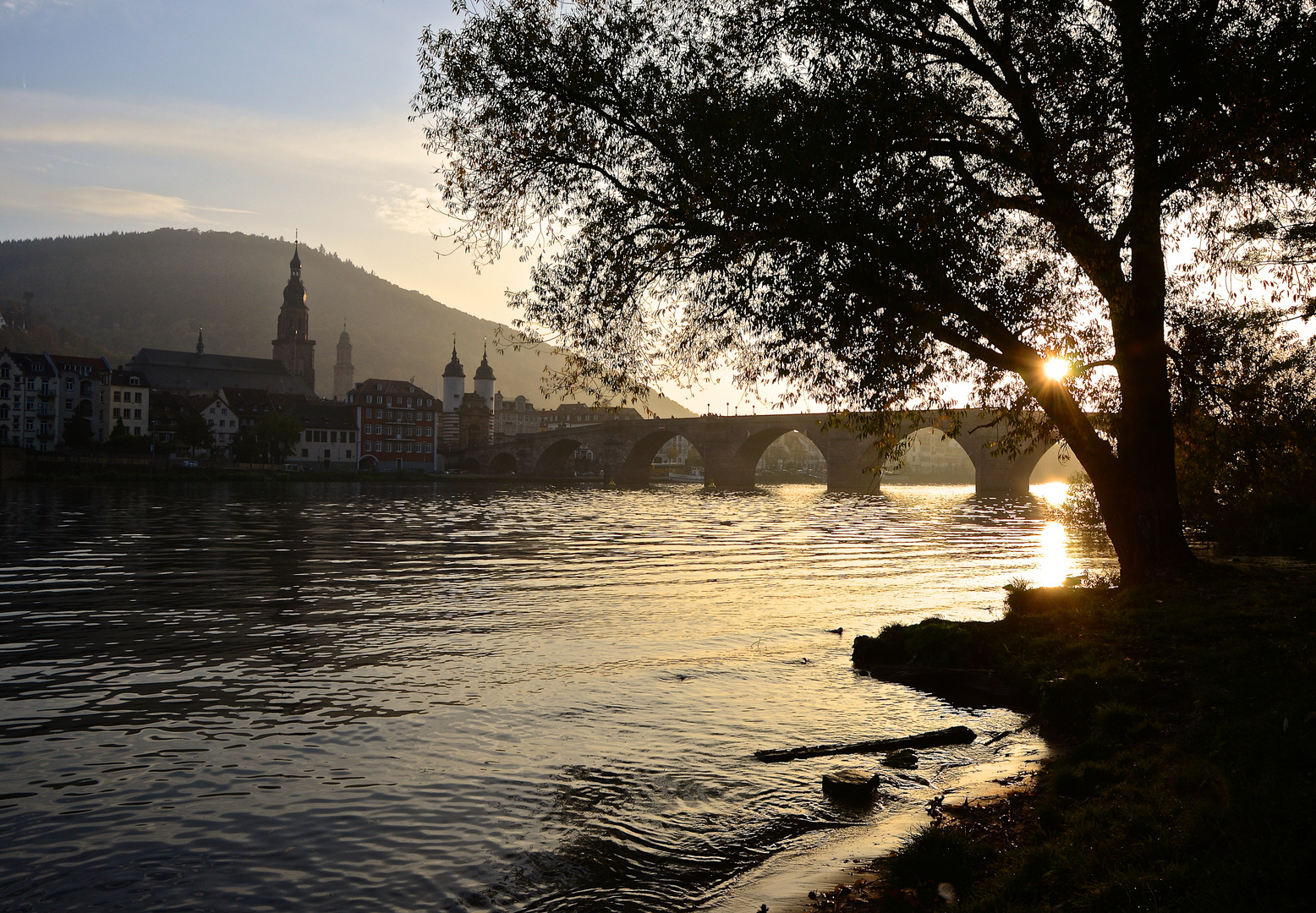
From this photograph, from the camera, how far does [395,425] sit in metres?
131

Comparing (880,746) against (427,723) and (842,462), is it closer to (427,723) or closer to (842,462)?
(427,723)

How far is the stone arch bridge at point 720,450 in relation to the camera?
94938 mm

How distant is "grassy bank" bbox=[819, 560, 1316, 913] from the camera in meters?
5.26

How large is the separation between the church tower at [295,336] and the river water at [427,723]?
153 m

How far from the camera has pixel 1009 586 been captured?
55.1 feet

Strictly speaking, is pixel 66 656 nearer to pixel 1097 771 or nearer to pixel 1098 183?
pixel 1097 771

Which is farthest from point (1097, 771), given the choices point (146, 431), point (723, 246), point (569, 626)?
point (146, 431)

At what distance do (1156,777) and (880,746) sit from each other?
345 cm

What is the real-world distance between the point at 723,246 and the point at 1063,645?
7.05 m

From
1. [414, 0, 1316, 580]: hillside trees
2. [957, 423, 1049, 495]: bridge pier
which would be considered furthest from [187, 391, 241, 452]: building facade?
[414, 0, 1316, 580]: hillside trees

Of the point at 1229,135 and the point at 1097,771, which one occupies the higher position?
the point at 1229,135

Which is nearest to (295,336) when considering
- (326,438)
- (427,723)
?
(326,438)

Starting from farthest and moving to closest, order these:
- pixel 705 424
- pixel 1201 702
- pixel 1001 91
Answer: pixel 705 424 < pixel 1001 91 < pixel 1201 702

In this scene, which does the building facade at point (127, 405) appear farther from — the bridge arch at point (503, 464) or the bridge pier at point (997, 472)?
the bridge pier at point (997, 472)
